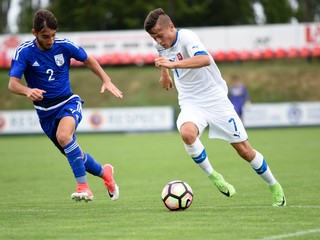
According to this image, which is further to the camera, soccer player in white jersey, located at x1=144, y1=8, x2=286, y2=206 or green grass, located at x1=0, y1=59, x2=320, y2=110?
green grass, located at x1=0, y1=59, x2=320, y2=110

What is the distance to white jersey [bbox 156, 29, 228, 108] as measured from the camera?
932 centimetres

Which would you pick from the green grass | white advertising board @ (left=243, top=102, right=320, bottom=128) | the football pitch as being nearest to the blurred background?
the green grass

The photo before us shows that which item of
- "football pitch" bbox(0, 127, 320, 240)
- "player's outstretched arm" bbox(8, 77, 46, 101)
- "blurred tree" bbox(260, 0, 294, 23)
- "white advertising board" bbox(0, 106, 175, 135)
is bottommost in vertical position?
"blurred tree" bbox(260, 0, 294, 23)

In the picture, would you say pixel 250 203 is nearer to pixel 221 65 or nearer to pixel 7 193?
pixel 7 193

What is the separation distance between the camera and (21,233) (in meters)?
7.39

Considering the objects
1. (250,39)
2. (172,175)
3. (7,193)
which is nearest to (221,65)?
(250,39)

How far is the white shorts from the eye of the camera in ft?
30.4

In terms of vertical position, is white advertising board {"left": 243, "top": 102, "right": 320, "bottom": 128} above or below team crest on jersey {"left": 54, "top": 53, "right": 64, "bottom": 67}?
below

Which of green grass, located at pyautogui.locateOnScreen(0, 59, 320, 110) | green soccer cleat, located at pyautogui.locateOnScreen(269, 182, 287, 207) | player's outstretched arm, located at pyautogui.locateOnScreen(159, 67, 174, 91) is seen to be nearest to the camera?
green soccer cleat, located at pyautogui.locateOnScreen(269, 182, 287, 207)

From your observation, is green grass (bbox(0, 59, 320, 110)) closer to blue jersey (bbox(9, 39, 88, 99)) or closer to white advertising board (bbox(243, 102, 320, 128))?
white advertising board (bbox(243, 102, 320, 128))

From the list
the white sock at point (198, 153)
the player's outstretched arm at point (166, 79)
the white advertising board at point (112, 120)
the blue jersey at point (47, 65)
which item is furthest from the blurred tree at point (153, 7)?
the white sock at point (198, 153)

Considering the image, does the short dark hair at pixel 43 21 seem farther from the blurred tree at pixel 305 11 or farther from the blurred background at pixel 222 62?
the blurred tree at pixel 305 11

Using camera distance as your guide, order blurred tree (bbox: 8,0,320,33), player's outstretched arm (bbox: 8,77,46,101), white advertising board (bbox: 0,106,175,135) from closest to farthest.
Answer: player's outstretched arm (bbox: 8,77,46,101) < white advertising board (bbox: 0,106,175,135) < blurred tree (bbox: 8,0,320,33)

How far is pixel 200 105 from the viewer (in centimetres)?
943
